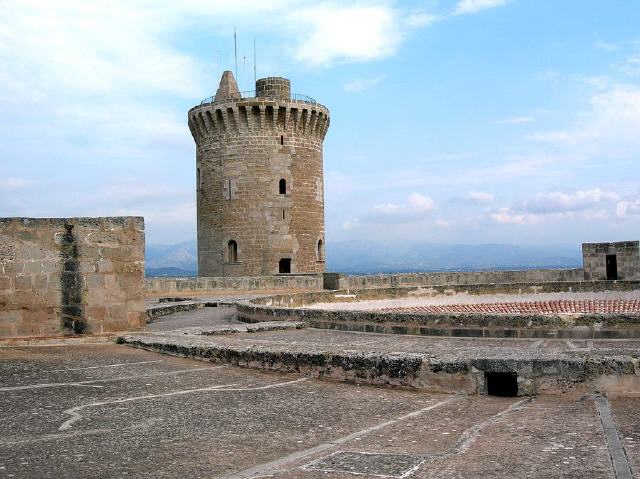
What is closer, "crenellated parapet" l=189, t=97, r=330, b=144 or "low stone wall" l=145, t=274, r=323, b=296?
"low stone wall" l=145, t=274, r=323, b=296

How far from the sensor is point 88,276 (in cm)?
1003

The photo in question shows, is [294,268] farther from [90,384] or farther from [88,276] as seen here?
[90,384]

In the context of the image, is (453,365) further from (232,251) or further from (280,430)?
(232,251)

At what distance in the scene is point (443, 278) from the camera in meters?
29.8

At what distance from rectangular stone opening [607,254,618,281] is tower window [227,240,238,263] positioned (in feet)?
53.7

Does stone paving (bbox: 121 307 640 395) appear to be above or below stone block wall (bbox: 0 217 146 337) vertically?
below

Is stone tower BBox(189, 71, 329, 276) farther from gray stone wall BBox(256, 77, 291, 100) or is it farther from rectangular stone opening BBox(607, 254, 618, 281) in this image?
rectangular stone opening BBox(607, 254, 618, 281)

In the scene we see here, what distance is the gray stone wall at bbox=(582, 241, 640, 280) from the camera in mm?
26703

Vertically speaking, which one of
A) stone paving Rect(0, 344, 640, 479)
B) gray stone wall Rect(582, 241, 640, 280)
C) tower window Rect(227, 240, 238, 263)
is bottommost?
stone paving Rect(0, 344, 640, 479)

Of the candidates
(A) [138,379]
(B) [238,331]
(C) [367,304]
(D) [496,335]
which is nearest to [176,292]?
(C) [367,304]

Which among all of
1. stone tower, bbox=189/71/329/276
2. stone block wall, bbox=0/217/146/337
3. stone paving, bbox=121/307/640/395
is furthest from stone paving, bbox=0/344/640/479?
stone tower, bbox=189/71/329/276

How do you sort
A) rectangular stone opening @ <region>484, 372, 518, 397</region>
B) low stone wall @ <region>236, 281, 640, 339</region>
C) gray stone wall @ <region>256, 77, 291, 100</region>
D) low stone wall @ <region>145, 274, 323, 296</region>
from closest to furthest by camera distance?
1. rectangular stone opening @ <region>484, 372, 518, 397</region>
2. low stone wall @ <region>236, 281, 640, 339</region>
3. low stone wall @ <region>145, 274, 323, 296</region>
4. gray stone wall @ <region>256, 77, 291, 100</region>

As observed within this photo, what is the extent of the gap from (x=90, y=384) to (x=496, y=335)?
272 inches

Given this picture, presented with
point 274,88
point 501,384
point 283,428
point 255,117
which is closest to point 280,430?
point 283,428
